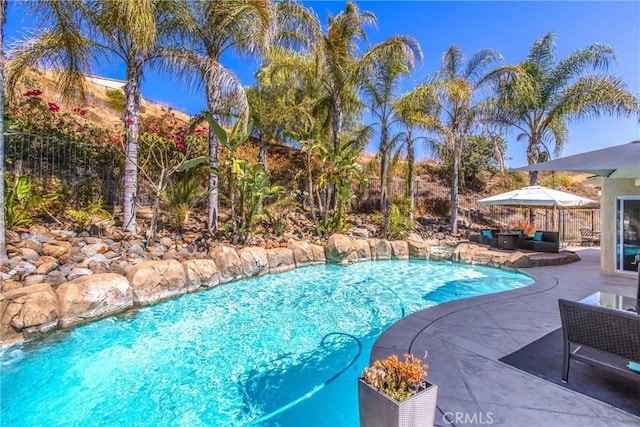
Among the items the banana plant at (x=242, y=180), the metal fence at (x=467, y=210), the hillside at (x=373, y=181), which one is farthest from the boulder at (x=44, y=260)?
the metal fence at (x=467, y=210)

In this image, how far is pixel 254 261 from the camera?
28.1 ft

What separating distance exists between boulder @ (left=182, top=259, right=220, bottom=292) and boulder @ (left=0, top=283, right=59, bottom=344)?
95.4 inches

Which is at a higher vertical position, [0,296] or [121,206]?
[121,206]

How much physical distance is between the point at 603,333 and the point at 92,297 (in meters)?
6.52

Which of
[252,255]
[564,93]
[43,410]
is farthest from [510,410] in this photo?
[564,93]

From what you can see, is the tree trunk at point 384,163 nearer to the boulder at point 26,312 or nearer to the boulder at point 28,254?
the boulder at point 28,254

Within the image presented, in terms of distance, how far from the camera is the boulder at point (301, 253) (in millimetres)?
9734

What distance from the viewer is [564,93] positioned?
12.7 metres

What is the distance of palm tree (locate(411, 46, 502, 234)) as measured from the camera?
13.0 meters

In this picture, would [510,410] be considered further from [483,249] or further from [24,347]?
[483,249]

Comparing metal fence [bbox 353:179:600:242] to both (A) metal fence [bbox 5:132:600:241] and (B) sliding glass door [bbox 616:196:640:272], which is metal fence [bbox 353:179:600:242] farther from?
(A) metal fence [bbox 5:132:600:241]

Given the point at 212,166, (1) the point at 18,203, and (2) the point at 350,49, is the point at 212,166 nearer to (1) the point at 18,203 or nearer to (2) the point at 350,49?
(1) the point at 18,203

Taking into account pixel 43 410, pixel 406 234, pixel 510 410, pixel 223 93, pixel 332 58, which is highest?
pixel 332 58

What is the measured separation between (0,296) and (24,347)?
0.84m
